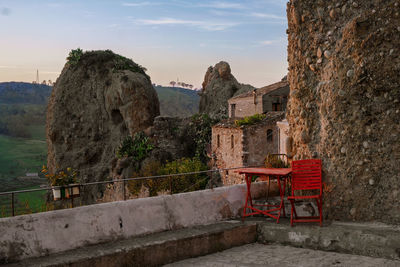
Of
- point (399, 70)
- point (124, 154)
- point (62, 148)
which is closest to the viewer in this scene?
point (399, 70)

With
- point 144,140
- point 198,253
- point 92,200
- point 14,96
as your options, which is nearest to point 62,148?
point 92,200

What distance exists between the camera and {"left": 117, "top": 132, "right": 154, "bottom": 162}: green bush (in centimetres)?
3606

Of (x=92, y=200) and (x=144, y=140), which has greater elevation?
(x=144, y=140)

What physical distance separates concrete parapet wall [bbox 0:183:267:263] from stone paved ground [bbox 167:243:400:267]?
740 mm

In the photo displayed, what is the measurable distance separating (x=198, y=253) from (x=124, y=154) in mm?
31989

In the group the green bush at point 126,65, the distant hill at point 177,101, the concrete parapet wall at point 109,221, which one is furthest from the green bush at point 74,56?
the distant hill at point 177,101

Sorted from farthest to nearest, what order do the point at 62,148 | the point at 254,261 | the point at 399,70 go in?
1. the point at 62,148
2. the point at 399,70
3. the point at 254,261

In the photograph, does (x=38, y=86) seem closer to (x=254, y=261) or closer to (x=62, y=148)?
(x=62, y=148)

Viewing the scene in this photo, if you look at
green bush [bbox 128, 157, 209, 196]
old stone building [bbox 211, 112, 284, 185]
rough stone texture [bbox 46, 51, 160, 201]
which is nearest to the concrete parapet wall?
green bush [bbox 128, 157, 209, 196]

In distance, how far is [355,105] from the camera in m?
6.23

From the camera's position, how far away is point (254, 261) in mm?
5465

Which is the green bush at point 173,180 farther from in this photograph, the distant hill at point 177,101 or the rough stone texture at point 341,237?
the distant hill at point 177,101

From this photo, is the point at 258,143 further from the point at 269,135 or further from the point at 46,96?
the point at 46,96

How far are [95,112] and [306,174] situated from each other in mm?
39807
